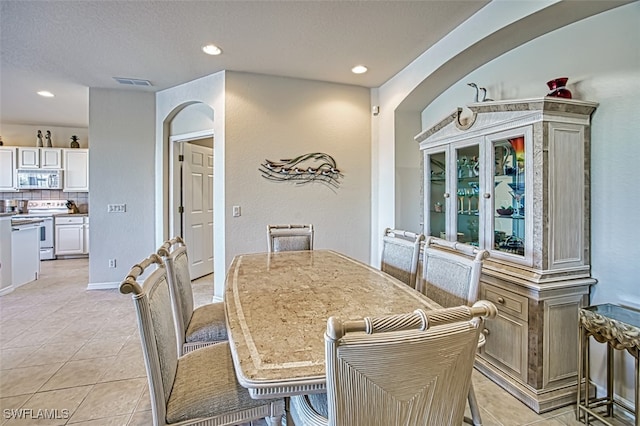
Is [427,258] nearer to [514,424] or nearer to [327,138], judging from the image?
[514,424]

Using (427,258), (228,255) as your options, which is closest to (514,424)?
(427,258)

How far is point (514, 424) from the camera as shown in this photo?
184cm

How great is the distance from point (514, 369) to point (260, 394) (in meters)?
1.92

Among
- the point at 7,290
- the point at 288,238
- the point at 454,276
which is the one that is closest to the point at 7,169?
the point at 7,290

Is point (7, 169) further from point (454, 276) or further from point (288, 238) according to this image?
point (454, 276)

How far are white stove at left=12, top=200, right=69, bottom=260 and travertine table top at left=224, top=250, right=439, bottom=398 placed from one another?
6327 millimetres

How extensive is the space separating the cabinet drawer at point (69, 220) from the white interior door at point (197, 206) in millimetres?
3355

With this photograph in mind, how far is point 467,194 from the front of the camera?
2697mm

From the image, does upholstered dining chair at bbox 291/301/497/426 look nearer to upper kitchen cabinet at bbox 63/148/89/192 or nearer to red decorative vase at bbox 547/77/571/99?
red decorative vase at bbox 547/77/571/99

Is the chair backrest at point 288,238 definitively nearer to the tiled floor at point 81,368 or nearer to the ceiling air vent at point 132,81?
the tiled floor at point 81,368

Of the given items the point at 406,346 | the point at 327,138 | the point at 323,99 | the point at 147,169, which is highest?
the point at 323,99

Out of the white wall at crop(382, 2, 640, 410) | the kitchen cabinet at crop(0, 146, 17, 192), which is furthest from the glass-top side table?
the kitchen cabinet at crop(0, 146, 17, 192)

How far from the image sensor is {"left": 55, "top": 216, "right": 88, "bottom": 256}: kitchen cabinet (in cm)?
657

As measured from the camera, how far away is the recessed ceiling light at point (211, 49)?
3.10m
